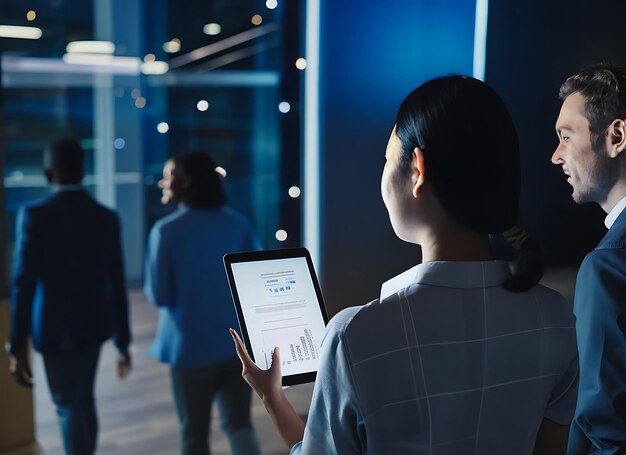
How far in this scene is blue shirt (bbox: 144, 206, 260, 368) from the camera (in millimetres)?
2795

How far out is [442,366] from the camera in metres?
0.90

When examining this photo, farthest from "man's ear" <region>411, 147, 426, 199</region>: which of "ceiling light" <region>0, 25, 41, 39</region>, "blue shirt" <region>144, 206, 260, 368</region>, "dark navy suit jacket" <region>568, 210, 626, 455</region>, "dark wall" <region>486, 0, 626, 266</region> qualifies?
"ceiling light" <region>0, 25, 41, 39</region>

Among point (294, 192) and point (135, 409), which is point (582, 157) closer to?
point (294, 192)

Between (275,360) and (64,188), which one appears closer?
(275,360)

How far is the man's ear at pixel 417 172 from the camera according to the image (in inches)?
35.1

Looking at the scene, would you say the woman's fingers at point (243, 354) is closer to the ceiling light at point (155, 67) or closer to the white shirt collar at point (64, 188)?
the white shirt collar at point (64, 188)

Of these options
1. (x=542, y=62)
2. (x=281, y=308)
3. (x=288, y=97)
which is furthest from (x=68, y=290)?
(x=542, y=62)

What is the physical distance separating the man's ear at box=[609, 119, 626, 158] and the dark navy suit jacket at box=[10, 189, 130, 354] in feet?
5.90

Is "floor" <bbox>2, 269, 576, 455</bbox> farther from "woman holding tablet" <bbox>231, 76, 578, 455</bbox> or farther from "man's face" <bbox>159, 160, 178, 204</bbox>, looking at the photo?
"woman holding tablet" <bbox>231, 76, 578, 455</bbox>

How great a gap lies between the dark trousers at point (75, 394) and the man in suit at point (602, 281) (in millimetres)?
1871

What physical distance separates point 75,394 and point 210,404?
1.75ft

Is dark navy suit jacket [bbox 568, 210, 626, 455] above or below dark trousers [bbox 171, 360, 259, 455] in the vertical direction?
above

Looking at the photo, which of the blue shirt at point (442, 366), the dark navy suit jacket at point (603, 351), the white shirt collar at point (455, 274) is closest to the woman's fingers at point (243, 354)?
the blue shirt at point (442, 366)

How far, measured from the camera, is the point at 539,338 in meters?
0.95
